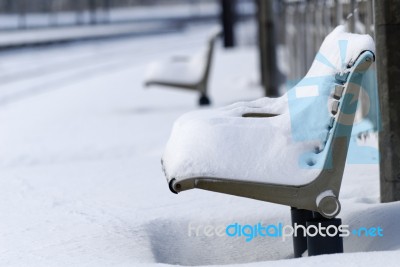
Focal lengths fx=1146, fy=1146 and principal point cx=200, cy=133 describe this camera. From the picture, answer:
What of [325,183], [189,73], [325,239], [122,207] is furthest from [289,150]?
[189,73]

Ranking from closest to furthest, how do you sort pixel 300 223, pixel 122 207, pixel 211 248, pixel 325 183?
pixel 325 183, pixel 300 223, pixel 211 248, pixel 122 207

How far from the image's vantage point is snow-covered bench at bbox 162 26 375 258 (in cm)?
407

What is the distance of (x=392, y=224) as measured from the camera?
4.50m

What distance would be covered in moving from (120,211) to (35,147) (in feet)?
14.7

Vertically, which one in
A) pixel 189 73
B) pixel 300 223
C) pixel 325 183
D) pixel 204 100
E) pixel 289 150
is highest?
pixel 289 150

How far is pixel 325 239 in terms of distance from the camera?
4.17 m

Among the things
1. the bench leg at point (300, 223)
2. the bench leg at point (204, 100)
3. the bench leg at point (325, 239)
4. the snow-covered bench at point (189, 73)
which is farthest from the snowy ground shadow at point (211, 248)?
the bench leg at point (204, 100)

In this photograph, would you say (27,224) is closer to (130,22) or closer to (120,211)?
(120,211)

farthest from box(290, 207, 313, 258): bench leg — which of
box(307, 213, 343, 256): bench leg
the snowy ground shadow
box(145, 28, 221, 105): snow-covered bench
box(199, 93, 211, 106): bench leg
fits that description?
box(199, 93, 211, 106): bench leg

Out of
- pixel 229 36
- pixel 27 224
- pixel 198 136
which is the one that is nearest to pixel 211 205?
pixel 27 224

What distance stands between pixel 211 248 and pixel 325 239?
29.5 inches

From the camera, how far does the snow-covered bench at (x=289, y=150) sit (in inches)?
160

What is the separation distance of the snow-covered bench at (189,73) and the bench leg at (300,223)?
27.1ft

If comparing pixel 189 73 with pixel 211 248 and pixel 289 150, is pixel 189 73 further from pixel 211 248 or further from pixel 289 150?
pixel 289 150
